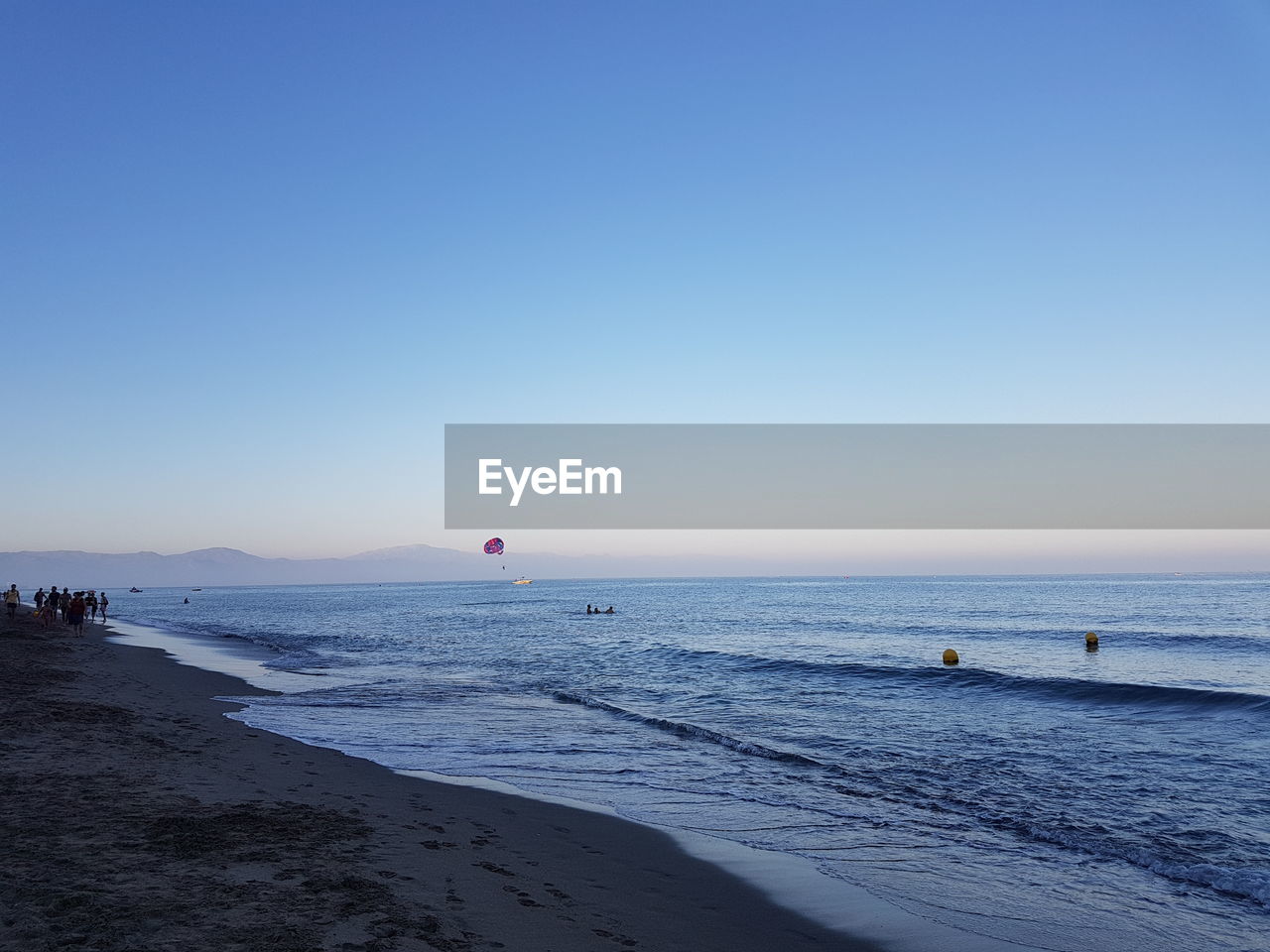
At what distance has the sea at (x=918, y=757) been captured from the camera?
814 centimetres

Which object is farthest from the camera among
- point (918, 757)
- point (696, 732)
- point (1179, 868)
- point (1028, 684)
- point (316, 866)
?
point (1028, 684)

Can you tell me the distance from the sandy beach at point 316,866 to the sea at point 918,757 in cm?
138

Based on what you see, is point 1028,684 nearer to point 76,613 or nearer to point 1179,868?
point 1179,868

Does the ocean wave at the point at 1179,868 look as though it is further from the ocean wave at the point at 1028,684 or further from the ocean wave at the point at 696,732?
the ocean wave at the point at 1028,684

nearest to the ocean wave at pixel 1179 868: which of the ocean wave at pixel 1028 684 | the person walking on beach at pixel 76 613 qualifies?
the ocean wave at pixel 1028 684

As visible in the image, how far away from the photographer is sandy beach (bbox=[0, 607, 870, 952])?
5.55 meters

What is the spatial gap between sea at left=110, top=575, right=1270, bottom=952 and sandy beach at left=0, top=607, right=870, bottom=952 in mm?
1375

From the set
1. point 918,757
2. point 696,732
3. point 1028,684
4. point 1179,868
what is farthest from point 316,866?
point 1028,684

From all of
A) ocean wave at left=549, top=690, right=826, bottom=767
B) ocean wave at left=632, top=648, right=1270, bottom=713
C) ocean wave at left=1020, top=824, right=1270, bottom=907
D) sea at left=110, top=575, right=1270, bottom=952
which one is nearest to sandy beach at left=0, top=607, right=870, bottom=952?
sea at left=110, top=575, right=1270, bottom=952

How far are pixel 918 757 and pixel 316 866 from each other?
11.3 meters

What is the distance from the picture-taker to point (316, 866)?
7.01 m

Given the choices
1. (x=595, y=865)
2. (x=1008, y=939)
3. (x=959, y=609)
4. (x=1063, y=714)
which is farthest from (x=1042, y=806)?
(x=959, y=609)

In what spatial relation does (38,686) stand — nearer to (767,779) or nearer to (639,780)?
(639,780)

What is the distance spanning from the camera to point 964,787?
1254cm
